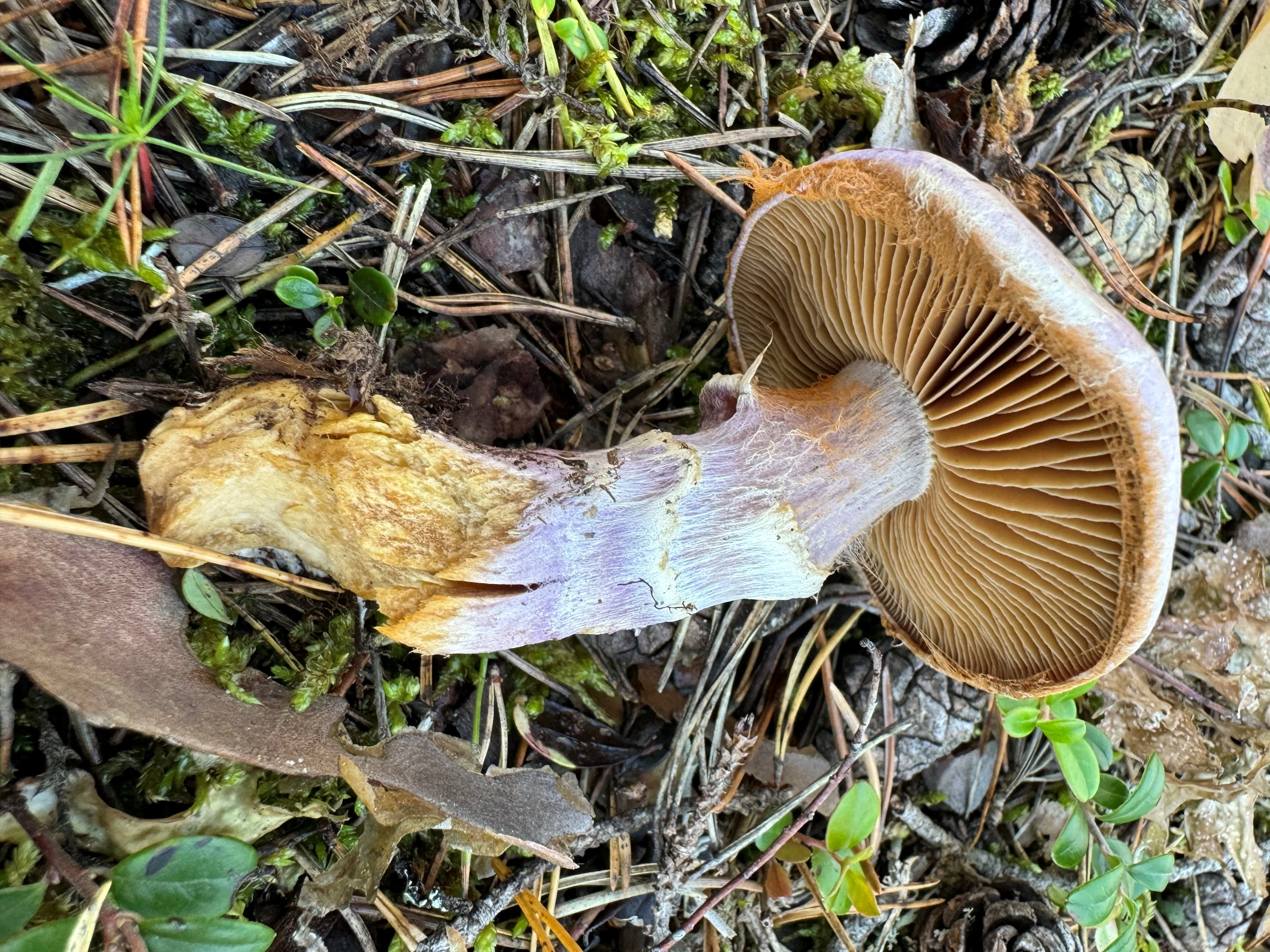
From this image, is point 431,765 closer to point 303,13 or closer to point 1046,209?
point 303,13

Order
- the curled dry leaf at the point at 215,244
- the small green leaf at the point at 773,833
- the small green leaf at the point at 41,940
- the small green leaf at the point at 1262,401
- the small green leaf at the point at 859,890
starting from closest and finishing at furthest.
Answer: the small green leaf at the point at 41,940, the curled dry leaf at the point at 215,244, the small green leaf at the point at 859,890, the small green leaf at the point at 773,833, the small green leaf at the point at 1262,401

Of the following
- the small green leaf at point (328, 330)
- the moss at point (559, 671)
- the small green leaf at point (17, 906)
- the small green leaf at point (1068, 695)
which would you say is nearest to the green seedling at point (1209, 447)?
the small green leaf at point (1068, 695)

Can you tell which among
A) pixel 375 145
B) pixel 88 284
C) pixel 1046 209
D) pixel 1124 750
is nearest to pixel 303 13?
pixel 375 145

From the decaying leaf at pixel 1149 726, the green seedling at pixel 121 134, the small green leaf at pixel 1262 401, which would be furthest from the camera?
the small green leaf at pixel 1262 401

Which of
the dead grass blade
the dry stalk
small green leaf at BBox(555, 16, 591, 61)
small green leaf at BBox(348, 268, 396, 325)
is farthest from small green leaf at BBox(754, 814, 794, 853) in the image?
small green leaf at BBox(555, 16, 591, 61)

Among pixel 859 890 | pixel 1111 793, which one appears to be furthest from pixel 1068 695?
pixel 859 890

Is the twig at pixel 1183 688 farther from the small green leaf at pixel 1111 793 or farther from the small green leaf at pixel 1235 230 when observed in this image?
the small green leaf at pixel 1235 230

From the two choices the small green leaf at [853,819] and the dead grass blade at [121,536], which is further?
the small green leaf at [853,819]
